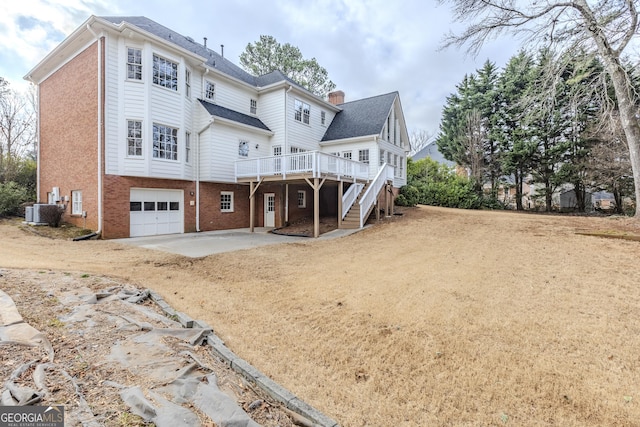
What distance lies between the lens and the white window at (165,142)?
1254 centimetres

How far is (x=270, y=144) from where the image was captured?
57.3ft

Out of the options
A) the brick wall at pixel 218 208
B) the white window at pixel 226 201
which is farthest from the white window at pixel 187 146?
the white window at pixel 226 201

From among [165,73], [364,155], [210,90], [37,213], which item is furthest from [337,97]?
[37,213]

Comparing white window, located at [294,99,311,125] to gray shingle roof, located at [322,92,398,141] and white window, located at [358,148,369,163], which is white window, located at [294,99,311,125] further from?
white window, located at [358,148,369,163]

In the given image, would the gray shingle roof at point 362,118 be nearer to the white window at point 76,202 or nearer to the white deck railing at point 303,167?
the white deck railing at point 303,167

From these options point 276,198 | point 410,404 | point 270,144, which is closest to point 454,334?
point 410,404

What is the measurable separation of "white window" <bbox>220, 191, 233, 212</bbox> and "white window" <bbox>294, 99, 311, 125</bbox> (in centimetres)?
623

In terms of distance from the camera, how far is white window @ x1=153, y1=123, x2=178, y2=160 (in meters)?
12.5

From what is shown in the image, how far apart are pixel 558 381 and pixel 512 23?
1343cm

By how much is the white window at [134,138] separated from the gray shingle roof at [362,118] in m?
11.0

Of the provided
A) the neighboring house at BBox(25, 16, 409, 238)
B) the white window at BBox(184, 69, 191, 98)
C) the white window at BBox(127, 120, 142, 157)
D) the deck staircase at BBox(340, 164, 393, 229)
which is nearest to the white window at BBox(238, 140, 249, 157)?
the neighboring house at BBox(25, 16, 409, 238)

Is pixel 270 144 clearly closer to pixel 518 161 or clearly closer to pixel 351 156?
pixel 351 156

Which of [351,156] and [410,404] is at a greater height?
[351,156]

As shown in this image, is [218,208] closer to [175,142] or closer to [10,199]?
[175,142]
